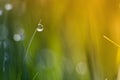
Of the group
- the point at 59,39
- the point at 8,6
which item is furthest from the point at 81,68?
the point at 8,6

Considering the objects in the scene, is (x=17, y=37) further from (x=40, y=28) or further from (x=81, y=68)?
(x=81, y=68)

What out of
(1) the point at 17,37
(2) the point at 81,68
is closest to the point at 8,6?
(1) the point at 17,37

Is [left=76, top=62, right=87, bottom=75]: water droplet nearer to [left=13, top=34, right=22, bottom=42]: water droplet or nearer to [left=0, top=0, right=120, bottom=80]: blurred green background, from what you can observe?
[left=0, top=0, right=120, bottom=80]: blurred green background

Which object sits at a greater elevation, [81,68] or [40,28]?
[40,28]

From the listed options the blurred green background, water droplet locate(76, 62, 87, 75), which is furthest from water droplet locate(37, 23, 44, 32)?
water droplet locate(76, 62, 87, 75)

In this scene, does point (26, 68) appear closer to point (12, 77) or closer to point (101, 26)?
point (12, 77)

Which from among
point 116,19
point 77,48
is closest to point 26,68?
point 77,48

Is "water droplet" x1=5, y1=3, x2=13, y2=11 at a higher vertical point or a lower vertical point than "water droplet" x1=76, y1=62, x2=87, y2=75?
higher

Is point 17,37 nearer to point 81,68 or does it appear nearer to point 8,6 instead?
point 8,6
